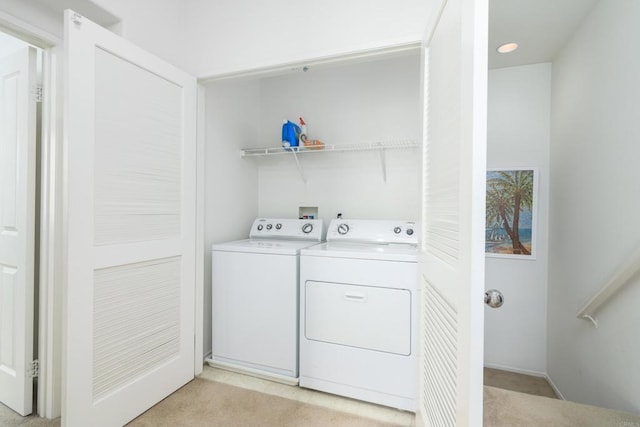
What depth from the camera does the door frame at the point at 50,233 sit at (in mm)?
1544

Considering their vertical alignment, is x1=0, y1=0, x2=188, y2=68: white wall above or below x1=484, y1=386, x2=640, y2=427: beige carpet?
above

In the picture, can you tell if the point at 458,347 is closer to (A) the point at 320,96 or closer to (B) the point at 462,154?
(B) the point at 462,154

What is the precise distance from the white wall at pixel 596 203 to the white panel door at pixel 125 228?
7.93 feet

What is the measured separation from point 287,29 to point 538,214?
234 centimetres

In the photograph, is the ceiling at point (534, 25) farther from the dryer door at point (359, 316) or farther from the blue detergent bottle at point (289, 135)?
the dryer door at point (359, 316)

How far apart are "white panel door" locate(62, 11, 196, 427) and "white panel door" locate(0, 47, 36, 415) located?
22.4 inches

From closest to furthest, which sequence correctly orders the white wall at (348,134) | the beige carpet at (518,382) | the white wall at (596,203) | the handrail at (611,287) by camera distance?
the handrail at (611,287) → the white wall at (596,203) → the beige carpet at (518,382) → the white wall at (348,134)

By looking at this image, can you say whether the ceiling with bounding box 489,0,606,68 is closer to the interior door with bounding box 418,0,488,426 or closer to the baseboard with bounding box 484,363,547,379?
the interior door with bounding box 418,0,488,426

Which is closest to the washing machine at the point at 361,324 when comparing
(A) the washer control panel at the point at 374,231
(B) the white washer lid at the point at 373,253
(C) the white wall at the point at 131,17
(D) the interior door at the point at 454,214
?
(B) the white washer lid at the point at 373,253

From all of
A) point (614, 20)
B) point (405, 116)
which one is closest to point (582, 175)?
point (614, 20)

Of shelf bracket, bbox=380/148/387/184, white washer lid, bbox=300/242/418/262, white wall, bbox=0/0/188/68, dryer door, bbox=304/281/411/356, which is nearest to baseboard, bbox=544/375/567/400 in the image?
dryer door, bbox=304/281/411/356

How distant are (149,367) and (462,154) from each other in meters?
1.95

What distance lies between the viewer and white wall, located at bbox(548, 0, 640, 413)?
137 cm

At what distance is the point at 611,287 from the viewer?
139cm
